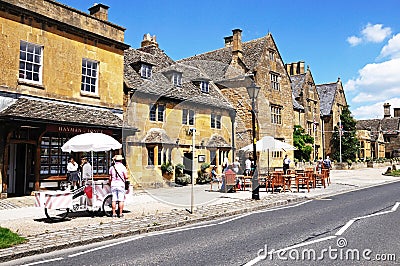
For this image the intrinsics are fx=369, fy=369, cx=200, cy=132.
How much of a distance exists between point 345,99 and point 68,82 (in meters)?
52.1

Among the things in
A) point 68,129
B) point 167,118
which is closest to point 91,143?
point 68,129

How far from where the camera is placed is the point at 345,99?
60.1 m

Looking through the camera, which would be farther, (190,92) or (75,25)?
(190,92)

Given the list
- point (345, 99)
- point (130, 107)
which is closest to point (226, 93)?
point (130, 107)

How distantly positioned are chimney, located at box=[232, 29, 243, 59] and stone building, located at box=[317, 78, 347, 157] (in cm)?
2639

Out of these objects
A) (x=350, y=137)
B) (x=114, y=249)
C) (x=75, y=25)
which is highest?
(x=75, y=25)

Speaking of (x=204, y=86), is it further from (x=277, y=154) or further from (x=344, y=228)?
(x=344, y=228)

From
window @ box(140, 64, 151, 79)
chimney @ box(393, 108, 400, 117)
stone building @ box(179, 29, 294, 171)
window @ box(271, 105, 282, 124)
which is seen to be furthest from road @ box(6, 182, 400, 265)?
chimney @ box(393, 108, 400, 117)

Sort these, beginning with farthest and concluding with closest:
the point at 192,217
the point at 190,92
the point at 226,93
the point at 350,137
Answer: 1. the point at 350,137
2. the point at 226,93
3. the point at 190,92
4. the point at 192,217

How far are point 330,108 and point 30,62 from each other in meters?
48.0

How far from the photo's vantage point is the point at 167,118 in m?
22.5

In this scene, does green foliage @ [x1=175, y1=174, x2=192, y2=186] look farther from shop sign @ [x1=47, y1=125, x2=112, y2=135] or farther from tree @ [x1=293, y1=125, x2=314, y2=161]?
tree @ [x1=293, y1=125, x2=314, y2=161]

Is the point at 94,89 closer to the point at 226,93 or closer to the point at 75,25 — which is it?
the point at 75,25

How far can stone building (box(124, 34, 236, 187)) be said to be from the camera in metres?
21.2
